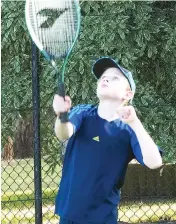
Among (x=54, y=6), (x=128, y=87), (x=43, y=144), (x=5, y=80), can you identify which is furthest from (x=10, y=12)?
(x=128, y=87)

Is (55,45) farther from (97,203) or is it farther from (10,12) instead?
(10,12)

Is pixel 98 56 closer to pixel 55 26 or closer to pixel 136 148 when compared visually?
pixel 55 26

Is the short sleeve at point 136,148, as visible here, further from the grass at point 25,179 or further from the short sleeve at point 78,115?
the grass at point 25,179

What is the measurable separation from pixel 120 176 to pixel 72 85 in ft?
8.01

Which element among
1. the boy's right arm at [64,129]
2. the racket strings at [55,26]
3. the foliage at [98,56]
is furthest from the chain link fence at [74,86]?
the boy's right arm at [64,129]

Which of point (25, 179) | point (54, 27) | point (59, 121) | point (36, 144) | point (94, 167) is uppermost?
point (54, 27)

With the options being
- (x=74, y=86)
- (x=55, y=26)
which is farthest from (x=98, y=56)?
(x=55, y=26)

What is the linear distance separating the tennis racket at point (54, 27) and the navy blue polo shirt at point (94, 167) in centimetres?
33

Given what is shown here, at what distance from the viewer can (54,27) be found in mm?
3127

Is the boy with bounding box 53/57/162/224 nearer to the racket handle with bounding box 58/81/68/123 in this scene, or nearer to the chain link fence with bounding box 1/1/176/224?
the racket handle with bounding box 58/81/68/123

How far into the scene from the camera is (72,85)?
17.4 ft

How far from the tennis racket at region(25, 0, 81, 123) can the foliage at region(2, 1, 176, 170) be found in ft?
6.73

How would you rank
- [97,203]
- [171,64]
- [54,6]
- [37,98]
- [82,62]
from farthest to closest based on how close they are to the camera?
[171,64] < [82,62] < [37,98] < [54,6] < [97,203]

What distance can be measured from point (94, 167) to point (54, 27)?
0.75 metres
